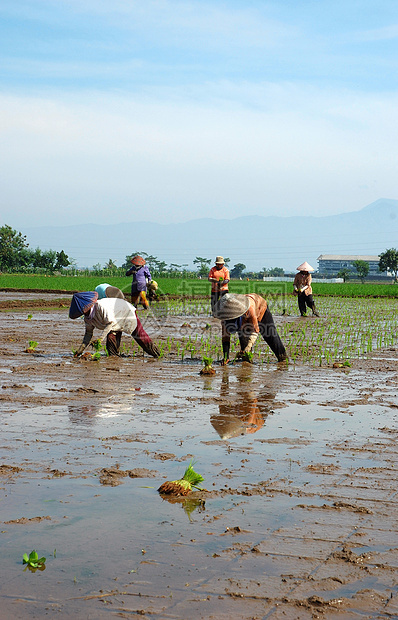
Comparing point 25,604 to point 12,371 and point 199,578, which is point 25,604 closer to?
point 199,578

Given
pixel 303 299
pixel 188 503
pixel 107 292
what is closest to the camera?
pixel 188 503

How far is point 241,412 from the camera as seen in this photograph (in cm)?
639

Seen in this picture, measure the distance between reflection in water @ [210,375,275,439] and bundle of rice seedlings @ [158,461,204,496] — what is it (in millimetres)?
1357

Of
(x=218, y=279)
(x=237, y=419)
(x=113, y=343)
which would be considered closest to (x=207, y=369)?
(x=113, y=343)

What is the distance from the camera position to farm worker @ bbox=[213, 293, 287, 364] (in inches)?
342

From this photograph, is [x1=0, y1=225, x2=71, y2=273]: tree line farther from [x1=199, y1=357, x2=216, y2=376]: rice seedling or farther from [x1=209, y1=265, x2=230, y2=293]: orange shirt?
[x1=199, y1=357, x2=216, y2=376]: rice seedling

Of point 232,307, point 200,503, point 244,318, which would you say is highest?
point 232,307

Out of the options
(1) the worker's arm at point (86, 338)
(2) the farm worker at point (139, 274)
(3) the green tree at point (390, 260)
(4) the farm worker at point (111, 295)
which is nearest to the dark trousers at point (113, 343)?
(4) the farm worker at point (111, 295)

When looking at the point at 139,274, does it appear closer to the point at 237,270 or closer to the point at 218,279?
the point at 218,279

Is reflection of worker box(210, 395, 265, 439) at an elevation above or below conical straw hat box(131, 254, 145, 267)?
below

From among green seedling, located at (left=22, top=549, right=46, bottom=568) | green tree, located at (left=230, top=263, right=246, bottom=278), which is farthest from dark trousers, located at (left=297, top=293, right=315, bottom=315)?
green tree, located at (left=230, top=263, right=246, bottom=278)

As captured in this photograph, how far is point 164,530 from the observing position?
11.6ft

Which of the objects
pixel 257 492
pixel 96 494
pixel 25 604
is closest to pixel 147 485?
pixel 96 494

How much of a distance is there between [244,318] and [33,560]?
6.04 meters
